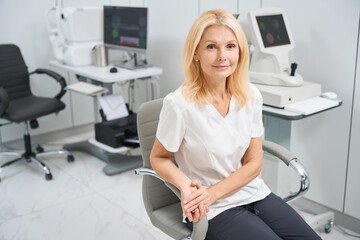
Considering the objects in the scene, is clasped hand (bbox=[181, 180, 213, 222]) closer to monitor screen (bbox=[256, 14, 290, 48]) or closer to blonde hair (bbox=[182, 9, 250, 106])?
blonde hair (bbox=[182, 9, 250, 106])

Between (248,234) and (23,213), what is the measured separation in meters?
1.78

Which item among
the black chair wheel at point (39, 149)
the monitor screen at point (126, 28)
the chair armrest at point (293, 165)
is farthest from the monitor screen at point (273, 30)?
the black chair wheel at point (39, 149)

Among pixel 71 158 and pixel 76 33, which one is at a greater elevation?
pixel 76 33

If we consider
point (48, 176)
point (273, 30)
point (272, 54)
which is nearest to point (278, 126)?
point (272, 54)

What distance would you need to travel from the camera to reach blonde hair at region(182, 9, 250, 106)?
1.40 m

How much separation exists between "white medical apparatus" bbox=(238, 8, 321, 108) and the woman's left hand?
855 mm

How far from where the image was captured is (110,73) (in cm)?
316

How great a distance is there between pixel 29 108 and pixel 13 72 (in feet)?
1.28

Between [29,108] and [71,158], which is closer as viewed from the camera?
[29,108]

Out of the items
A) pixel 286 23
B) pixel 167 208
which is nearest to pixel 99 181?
pixel 167 208

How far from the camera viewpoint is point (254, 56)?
229 centimetres

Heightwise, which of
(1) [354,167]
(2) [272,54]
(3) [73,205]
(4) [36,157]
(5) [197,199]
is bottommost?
(3) [73,205]

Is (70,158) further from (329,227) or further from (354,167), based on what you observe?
(354,167)

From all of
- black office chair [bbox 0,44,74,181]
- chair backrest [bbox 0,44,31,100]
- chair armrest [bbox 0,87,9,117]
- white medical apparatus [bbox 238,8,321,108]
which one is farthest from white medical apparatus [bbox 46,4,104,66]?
white medical apparatus [bbox 238,8,321,108]
